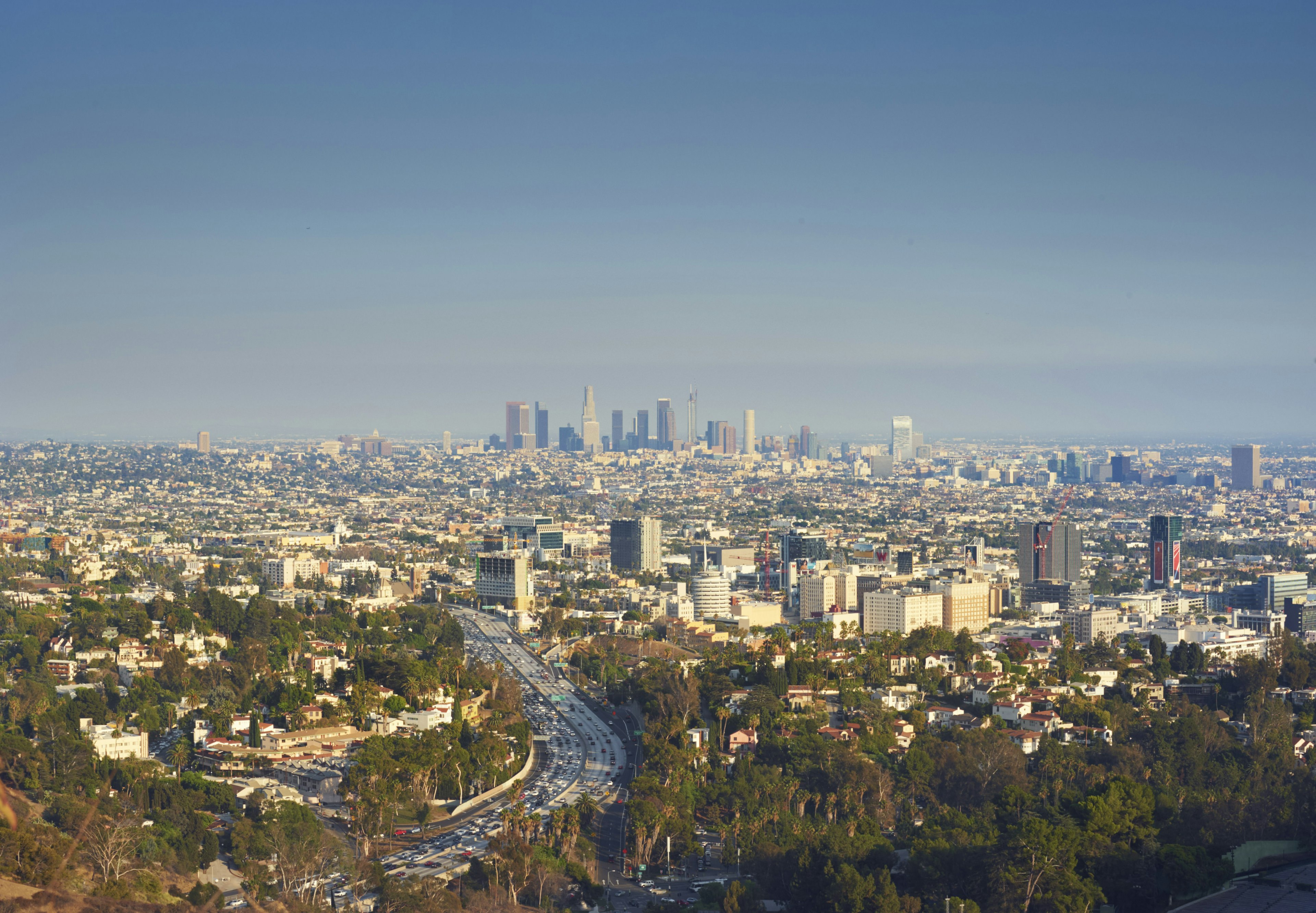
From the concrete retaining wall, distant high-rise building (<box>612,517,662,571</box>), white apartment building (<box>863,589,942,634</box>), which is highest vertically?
distant high-rise building (<box>612,517,662,571</box>)

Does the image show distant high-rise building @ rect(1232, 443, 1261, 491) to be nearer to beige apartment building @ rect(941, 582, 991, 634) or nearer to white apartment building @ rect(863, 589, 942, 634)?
beige apartment building @ rect(941, 582, 991, 634)

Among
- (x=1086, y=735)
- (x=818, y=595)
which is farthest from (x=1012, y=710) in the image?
(x=818, y=595)

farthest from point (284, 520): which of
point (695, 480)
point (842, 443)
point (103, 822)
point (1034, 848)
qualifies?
point (842, 443)

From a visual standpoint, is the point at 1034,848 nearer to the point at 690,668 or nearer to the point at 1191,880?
the point at 1191,880

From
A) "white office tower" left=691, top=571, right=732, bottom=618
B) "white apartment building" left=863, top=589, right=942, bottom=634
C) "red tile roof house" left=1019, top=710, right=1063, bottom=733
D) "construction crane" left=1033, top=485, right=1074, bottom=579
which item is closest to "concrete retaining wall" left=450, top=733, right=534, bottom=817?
"red tile roof house" left=1019, top=710, right=1063, bottom=733

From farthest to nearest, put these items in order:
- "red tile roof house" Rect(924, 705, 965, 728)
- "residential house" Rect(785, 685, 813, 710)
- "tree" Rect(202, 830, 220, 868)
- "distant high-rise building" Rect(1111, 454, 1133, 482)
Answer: "distant high-rise building" Rect(1111, 454, 1133, 482), "residential house" Rect(785, 685, 813, 710), "red tile roof house" Rect(924, 705, 965, 728), "tree" Rect(202, 830, 220, 868)

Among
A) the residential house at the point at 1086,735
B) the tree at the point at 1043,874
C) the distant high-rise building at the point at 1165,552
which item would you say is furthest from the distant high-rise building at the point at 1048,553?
the tree at the point at 1043,874
